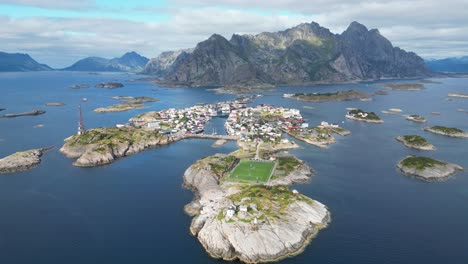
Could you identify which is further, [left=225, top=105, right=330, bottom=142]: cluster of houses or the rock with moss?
[left=225, top=105, right=330, bottom=142]: cluster of houses

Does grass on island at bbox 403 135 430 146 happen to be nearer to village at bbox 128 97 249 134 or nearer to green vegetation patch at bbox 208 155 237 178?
green vegetation patch at bbox 208 155 237 178

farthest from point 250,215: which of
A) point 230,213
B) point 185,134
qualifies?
point 185,134

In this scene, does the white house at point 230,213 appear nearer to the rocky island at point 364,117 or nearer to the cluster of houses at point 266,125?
the cluster of houses at point 266,125

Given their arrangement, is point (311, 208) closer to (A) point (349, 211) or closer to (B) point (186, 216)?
(A) point (349, 211)

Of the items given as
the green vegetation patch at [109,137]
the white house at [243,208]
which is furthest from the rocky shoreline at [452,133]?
the white house at [243,208]

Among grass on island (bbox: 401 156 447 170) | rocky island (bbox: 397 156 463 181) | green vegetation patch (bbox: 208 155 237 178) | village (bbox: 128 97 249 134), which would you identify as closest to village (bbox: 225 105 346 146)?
village (bbox: 128 97 249 134)
